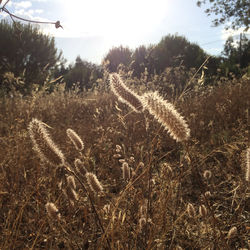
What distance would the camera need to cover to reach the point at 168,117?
112 centimetres

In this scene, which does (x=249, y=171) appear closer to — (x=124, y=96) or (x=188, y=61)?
(x=124, y=96)

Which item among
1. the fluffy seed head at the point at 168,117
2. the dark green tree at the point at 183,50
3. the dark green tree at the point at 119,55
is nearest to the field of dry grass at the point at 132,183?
the fluffy seed head at the point at 168,117

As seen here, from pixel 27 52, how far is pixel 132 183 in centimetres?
1618

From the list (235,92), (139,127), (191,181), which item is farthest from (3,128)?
(235,92)

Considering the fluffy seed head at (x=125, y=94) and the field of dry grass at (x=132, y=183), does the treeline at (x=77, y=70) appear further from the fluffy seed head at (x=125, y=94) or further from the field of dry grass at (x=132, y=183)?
the fluffy seed head at (x=125, y=94)

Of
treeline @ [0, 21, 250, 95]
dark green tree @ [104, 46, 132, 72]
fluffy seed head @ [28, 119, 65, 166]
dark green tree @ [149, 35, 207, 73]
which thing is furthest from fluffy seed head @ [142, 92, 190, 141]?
dark green tree @ [104, 46, 132, 72]

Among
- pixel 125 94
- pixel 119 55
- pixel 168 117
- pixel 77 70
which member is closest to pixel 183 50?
pixel 119 55

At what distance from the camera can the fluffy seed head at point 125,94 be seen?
51.0 inches

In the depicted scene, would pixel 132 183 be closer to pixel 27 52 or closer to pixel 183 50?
pixel 27 52

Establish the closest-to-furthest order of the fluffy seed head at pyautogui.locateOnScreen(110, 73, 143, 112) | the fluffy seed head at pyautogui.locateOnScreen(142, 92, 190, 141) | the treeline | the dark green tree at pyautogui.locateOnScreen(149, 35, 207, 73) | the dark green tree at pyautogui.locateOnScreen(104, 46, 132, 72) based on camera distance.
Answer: the fluffy seed head at pyautogui.locateOnScreen(142, 92, 190, 141), the fluffy seed head at pyautogui.locateOnScreen(110, 73, 143, 112), the treeline, the dark green tree at pyautogui.locateOnScreen(149, 35, 207, 73), the dark green tree at pyautogui.locateOnScreen(104, 46, 132, 72)

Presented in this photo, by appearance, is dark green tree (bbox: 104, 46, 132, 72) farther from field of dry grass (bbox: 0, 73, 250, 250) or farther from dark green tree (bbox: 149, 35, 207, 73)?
field of dry grass (bbox: 0, 73, 250, 250)

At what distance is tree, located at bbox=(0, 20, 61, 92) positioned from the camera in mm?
14711

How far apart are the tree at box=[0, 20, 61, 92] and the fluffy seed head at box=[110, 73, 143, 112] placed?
13.9 metres

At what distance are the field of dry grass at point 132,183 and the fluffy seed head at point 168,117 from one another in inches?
2.5
